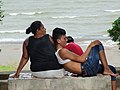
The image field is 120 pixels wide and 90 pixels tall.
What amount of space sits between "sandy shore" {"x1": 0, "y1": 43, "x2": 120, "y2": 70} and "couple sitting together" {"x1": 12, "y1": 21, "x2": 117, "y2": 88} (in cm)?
733

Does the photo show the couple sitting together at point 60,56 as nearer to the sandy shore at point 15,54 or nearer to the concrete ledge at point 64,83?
the concrete ledge at point 64,83

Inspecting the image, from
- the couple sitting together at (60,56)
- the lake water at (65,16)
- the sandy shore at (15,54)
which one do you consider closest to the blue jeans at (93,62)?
the couple sitting together at (60,56)

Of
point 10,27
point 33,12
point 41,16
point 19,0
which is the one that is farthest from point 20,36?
point 19,0

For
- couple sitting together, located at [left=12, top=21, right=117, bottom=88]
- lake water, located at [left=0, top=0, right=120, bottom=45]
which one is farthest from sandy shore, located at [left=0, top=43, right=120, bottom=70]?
couple sitting together, located at [left=12, top=21, right=117, bottom=88]

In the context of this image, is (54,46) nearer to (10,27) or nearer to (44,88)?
(44,88)

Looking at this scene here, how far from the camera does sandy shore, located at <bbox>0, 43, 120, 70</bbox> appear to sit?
13.9 metres

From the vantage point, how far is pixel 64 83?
5637 millimetres

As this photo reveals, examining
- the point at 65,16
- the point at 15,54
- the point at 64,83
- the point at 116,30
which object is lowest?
the point at 15,54

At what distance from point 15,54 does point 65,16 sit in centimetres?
1288

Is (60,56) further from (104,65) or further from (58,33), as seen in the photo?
(104,65)

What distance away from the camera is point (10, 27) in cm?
2378

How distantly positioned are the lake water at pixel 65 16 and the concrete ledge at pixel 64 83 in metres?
12.2

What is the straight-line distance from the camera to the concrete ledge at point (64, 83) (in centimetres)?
562

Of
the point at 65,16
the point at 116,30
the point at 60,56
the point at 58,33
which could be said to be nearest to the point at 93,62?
the point at 60,56
